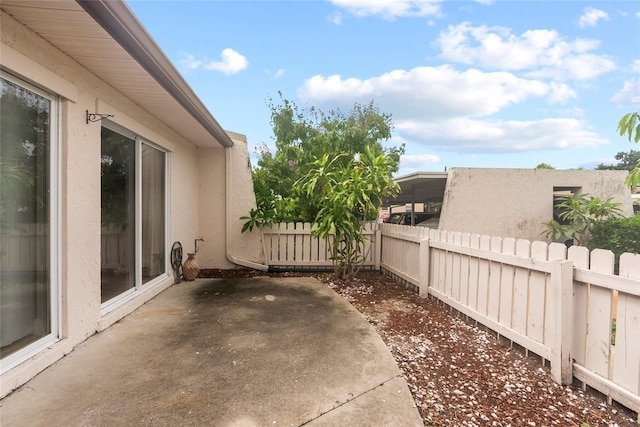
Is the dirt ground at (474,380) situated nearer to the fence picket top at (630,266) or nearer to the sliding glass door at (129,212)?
the fence picket top at (630,266)

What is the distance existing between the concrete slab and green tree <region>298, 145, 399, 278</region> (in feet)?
5.75

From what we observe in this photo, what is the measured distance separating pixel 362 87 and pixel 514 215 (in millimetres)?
6754

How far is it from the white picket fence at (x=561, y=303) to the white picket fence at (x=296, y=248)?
2.91 m

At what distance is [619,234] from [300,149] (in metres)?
7.31

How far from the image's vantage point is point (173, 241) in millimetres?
5141

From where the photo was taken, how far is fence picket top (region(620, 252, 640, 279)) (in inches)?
72.5

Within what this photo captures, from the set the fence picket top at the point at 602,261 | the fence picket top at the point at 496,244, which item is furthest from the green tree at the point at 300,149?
the fence picket top at the point at 602,261

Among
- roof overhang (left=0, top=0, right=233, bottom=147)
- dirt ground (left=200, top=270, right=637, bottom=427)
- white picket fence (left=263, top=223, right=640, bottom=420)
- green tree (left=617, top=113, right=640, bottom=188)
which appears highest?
roof overhang (left=0, top=0, right=233, bottom=147)

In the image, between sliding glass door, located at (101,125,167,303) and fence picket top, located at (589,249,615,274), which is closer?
fence picket top, located at (589,249,615,274)

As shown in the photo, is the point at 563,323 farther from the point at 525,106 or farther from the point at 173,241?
the point at 525,106

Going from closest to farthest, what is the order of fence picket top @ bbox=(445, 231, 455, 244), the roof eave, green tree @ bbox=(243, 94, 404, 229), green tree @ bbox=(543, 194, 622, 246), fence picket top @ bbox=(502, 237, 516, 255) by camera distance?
the roof eave → fence picket top @ bbox=(502, 237, 516, 255) → fence picket top @ bbox=(445, 231, 455, 244) → green tree @ bbox=(243, 94, 404, 229) → green tree @ bbox=(543, 194, 622, 246)

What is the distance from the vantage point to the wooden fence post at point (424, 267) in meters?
4.40

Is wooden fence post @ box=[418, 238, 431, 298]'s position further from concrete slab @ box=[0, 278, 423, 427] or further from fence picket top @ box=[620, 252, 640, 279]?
fence picket top @ box=[620, 252, 640, 279]

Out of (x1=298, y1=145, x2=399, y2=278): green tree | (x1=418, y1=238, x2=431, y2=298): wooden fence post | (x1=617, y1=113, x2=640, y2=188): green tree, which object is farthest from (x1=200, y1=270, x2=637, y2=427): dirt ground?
(x1=617, y1=113, x2=640, y2=188): green tree
